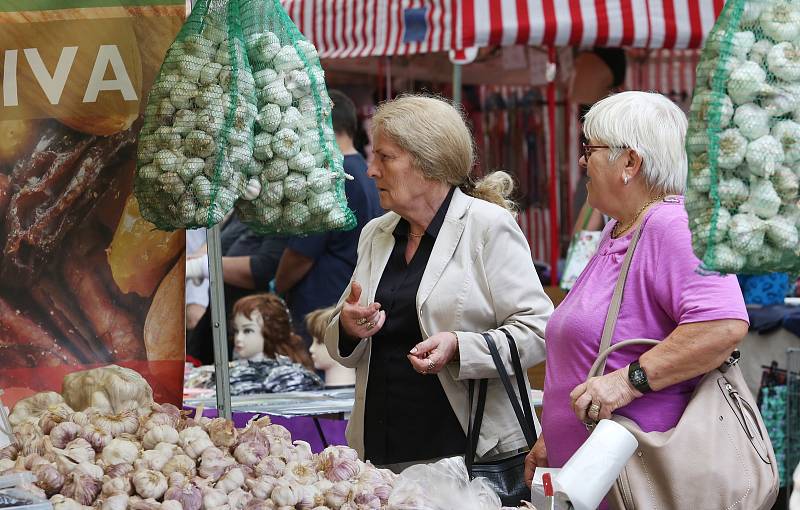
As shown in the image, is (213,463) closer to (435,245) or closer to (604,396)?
(604,396)

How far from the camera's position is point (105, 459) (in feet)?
7.64

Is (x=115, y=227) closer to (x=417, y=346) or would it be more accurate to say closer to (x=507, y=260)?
(x=417, y=346)

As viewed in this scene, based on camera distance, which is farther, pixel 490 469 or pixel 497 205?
pixel 497 205

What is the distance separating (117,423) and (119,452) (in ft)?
0.55

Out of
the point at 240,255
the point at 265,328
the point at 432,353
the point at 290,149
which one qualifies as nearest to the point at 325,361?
the point at 265,328

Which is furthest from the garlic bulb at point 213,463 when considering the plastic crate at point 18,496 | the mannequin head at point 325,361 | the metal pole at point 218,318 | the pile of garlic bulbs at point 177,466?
the mannequin head at point 325,361

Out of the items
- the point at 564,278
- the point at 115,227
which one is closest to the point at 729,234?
the point at 115,227

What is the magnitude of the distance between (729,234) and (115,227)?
171 centimetres

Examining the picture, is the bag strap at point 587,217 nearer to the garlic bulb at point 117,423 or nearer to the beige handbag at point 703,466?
the beige handbag at point 703,466

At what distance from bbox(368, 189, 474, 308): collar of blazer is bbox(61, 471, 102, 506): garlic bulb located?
1165 mm

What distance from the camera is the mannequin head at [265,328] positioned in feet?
16.8

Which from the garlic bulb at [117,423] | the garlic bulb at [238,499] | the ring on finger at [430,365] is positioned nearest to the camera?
the garlic bulb at [238,499]

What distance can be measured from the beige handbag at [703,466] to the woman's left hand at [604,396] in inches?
2.6

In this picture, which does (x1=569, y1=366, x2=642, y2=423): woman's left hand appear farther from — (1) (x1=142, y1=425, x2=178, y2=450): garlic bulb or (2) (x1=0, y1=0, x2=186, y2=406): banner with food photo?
→ (2) (x1=0, y1=0, x2=186, y2=406): banner with food photo
